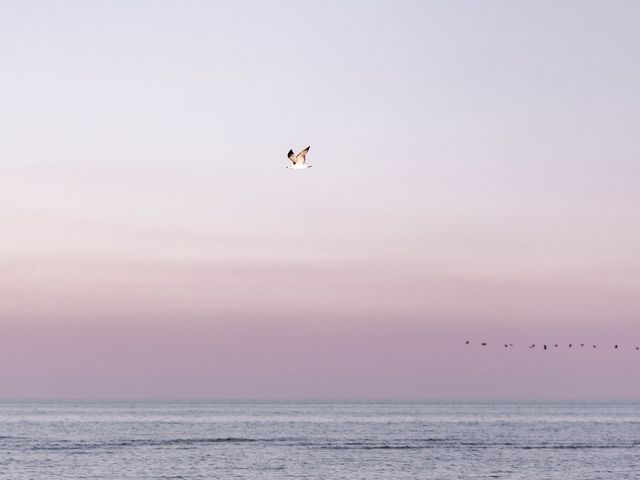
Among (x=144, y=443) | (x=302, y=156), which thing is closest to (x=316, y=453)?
(x=144, y=443)

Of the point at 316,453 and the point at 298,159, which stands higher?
the point at 298,159

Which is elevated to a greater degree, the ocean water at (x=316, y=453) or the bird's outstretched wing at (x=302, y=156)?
the bird's outstretched wing at (x=302, y=156)

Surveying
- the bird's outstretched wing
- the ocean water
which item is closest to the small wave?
the ocean water

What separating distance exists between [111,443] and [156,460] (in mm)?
26034

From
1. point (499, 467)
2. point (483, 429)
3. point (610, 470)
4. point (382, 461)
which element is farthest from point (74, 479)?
point (483, 429)

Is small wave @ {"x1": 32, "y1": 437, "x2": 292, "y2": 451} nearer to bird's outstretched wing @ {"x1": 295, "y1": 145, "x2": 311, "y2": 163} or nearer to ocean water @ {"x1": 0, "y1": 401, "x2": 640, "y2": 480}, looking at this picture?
ocean water @ {"x1": 0, "y1": 401, "x2": 640, "y2": 480}

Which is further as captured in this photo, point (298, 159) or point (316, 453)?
point (316, 453)

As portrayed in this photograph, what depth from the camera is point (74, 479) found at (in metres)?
82.8

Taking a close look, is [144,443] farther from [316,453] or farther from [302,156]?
[302,156]

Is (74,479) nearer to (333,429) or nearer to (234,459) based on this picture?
(234,459)

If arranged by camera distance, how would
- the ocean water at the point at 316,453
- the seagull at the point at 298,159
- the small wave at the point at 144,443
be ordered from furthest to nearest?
the small wave at the point at 144,443 → the ocean water at the point at 316,453 → the seagull at the point at 298,159

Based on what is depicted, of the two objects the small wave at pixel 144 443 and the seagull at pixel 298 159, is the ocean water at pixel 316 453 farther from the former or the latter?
the seagull at pixel 298 159

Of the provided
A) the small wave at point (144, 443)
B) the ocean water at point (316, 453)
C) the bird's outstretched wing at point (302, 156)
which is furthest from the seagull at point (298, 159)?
the small wave at point (144, 443)

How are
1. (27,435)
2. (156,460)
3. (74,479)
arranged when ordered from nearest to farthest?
(74,479) → (156,460) → (27,435)
